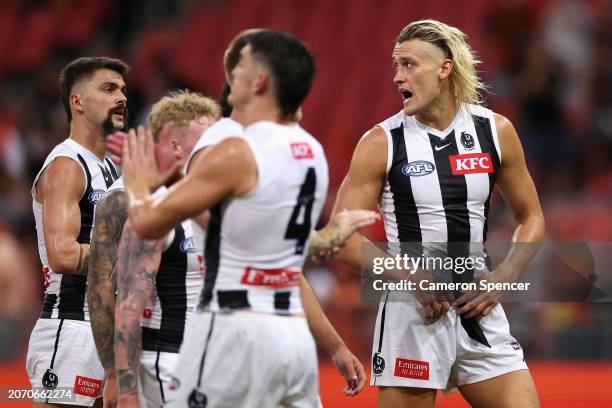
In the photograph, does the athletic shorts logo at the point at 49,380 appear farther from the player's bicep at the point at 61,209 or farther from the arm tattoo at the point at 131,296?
the arm tattoo at the point at 131,296

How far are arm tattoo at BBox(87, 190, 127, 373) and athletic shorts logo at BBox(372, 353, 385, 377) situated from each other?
1.21 meters

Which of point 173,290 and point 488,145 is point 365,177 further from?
point 173,290

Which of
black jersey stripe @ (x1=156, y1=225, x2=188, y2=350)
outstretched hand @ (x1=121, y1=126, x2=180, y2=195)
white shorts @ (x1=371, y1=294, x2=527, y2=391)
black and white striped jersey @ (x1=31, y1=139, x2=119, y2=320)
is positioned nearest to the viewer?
outstretched hand @ (x1=121, y1=126, x2=180, y2=195)

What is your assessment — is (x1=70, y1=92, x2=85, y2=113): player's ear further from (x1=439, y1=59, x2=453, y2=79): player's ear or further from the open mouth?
(x1=439, y1=59, x2=453, y2=79): player's ear

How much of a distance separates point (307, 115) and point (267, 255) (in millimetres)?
9480

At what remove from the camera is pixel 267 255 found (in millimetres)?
3877

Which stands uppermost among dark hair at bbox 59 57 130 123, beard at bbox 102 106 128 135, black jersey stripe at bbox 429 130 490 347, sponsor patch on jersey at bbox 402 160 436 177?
dark hair at bbox 59 57 130 123

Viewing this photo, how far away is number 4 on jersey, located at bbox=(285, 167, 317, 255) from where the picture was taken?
3900 mm

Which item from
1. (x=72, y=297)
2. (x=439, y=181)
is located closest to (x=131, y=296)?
(x=72, y=297)

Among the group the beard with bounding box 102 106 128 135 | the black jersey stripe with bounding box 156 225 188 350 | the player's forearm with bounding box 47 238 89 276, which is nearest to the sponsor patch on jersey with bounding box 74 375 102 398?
the player's forearm with bounding box 47 238 89 276

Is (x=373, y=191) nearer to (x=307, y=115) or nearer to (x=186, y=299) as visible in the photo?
(x=186, y=299)

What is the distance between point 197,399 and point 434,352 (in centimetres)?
149

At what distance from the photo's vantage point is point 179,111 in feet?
14.6

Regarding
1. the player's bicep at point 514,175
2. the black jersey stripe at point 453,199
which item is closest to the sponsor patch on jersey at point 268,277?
the black jersey stripe at point 453,199
